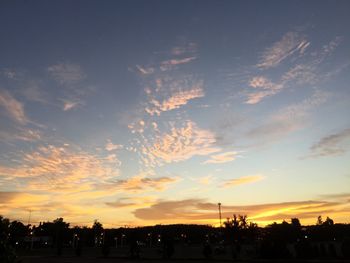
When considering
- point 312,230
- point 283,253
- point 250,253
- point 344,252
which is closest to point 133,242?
point 250,253

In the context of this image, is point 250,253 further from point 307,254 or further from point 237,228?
point 237,228

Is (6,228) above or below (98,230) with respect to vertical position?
below

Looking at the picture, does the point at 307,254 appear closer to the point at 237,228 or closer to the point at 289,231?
the point at 237,228

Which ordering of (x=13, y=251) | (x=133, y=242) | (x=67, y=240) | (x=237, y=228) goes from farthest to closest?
(x=67, y=240) < (x=237, y=228) < (x=133, y=242) < (x=13, y=251)

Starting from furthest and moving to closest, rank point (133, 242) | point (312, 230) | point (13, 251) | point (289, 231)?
point (312, 230), point (289, 231), point (133, 242), point (13, 251)

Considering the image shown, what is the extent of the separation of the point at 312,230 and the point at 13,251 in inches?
4743

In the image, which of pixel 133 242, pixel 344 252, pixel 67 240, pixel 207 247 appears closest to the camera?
pixel 344 252

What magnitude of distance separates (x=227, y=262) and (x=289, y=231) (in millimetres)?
67625

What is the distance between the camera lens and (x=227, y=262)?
44.4 m

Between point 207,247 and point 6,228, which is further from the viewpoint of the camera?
point 207,247

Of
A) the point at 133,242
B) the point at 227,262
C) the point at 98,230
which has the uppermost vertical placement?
the point at 98,230

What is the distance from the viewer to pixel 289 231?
344 feet

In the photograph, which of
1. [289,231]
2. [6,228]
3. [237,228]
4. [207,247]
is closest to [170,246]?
[207,247]

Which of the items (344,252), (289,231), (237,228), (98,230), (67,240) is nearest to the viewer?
(344,252)
